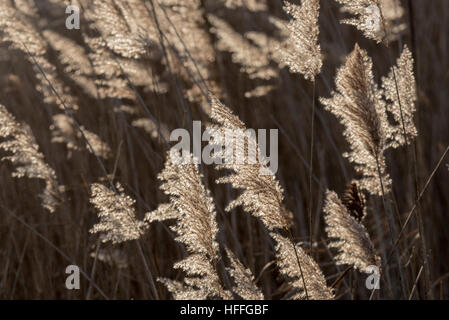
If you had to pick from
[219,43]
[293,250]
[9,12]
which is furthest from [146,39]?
[219,43]

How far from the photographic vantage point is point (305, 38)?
127 centimetres

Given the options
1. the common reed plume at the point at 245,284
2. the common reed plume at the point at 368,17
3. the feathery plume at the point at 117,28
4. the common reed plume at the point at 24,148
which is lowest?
the common reed plume at the point at 245,284

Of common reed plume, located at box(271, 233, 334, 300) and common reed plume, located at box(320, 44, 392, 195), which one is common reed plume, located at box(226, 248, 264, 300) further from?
common reed plume, located at box(320, 44, 392, 195)

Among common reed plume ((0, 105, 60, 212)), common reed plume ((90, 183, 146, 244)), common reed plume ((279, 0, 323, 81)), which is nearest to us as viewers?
common reed plume ((279, 0, 323, 81))

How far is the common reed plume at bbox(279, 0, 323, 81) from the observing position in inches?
48.7

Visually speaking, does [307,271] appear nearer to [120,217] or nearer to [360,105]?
[360,105]

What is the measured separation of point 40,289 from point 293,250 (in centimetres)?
120

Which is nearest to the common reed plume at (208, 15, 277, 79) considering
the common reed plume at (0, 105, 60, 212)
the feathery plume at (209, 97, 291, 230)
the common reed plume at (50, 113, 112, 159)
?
the common reed plume at (50, 113, 112, 159)

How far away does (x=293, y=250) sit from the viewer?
4.06 ft

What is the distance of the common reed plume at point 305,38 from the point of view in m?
1.24

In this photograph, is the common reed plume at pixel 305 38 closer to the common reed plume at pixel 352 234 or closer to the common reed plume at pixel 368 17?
the common reed plume at pixel 368 17

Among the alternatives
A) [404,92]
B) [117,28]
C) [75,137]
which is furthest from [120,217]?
[75,137]

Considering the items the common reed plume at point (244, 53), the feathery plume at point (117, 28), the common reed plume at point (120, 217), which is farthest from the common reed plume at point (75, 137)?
the common reed plume at point (244, 53)
